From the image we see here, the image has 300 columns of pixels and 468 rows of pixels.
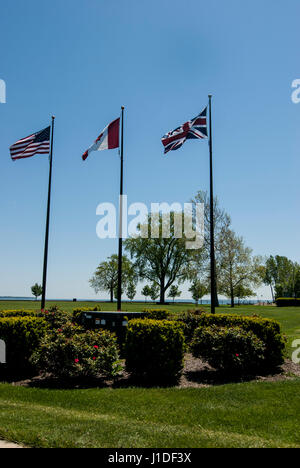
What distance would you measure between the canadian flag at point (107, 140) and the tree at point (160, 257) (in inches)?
1478

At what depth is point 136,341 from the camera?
9.08m

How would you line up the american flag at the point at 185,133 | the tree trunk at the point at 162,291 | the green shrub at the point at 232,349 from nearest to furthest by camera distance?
the green shrub at the point at 232,349
the american flag at the point at 185,133
the tree trunk at the point at 162,291

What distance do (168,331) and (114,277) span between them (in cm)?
6388

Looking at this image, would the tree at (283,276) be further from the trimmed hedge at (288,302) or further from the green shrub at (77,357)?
the green shrub at (77,357)

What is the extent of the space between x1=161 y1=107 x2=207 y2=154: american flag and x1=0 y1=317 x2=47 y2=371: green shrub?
9.36 metres

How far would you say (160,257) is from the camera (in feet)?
176

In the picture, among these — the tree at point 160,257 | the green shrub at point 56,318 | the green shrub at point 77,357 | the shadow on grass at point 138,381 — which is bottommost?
the shadow on grass at point 138,381

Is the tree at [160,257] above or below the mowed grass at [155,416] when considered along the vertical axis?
above

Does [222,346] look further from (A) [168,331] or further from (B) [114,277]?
(B) [114,277]

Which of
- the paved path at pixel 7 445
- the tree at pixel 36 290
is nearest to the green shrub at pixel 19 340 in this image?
the paved path at pixel 7 445

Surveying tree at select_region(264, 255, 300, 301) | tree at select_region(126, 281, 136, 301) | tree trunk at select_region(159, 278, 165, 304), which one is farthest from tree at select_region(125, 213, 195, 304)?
tree at select_region(264, 255, 300, 301)

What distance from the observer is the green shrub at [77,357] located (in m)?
8.48

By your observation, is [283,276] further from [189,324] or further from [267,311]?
[189,324]

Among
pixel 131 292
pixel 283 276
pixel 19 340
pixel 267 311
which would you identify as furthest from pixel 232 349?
pixel 283 276
